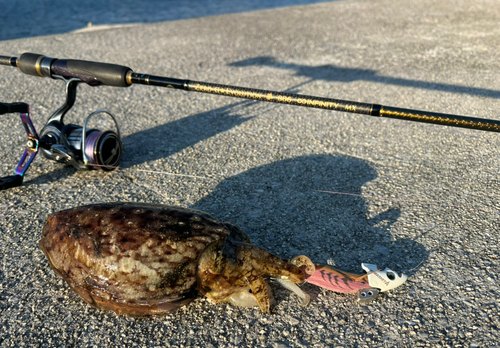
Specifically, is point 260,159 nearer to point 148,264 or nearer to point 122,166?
point 122,166

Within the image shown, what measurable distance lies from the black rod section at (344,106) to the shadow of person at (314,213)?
3.04 feet

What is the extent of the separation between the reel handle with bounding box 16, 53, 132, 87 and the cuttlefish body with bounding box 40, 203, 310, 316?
1237 millimetres

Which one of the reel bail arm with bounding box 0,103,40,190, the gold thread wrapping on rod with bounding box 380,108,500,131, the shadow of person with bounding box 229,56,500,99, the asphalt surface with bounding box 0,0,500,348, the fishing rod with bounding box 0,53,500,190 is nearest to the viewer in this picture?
the asphalt surface with bounding box 0,0,500,348

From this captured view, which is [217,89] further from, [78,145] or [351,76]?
[351,76]

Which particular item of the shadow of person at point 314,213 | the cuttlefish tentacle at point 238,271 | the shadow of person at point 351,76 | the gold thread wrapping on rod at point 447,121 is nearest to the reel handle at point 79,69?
the shadow of person at point 314,213

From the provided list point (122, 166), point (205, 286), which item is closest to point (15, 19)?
point (122, 166)

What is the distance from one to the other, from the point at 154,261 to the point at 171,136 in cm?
250

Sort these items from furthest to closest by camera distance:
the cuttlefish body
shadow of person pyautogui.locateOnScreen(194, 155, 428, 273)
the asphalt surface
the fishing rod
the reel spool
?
the reel spool, the fishing rod, shadow of person pyautogui.locateOnScreen(194, 155, 428, 273), the asphalt surface, the cuttlefish body

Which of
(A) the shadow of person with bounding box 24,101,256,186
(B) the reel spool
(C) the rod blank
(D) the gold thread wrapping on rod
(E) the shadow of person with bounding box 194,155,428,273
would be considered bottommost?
(E) the shadow of person with bounding box 194,155,428,273

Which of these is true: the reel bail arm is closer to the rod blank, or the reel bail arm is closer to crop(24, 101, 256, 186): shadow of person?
crop(24, 101, 256, 186): shadow of person

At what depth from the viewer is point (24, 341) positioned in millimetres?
2404

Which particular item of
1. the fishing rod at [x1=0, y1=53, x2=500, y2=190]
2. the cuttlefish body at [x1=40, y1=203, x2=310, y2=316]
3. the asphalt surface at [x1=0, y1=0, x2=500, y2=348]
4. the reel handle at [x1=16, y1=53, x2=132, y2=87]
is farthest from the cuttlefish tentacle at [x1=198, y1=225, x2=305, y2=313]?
the reel handle at [x1=16, y1=53, x2=132, y2=87]

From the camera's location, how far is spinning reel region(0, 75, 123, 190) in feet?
12.1

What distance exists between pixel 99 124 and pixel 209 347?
3291 millimetres
